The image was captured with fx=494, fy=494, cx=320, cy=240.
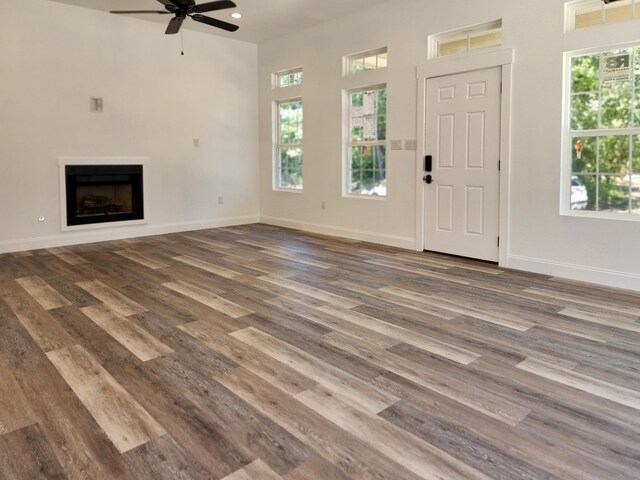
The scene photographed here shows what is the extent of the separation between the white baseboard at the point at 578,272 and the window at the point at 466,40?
2.32 metres

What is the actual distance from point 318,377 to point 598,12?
423 cm

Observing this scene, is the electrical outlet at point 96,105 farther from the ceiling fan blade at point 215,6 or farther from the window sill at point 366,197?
the window sill at point 366,197

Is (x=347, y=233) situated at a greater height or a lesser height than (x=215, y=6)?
lesser

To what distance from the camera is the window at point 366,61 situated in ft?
21.5

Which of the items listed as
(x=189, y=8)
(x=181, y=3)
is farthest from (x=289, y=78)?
(x=181, y=3)

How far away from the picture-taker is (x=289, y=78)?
26.6 ft

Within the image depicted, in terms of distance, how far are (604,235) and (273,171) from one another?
5.40 meters

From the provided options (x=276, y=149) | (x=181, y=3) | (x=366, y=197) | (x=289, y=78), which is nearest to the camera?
(x=181, y=3)

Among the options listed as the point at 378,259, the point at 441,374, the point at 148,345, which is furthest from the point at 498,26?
the point at 148,345

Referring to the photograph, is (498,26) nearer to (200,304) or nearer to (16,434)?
(200,304)

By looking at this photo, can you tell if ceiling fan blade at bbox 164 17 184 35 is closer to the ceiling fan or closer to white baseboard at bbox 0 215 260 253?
the ceiling fan

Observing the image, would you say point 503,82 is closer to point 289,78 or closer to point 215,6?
point 215,6

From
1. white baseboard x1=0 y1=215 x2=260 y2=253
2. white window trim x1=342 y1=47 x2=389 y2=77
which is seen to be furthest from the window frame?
white baseboard x1=0 y1=215 x2=260 y2=253

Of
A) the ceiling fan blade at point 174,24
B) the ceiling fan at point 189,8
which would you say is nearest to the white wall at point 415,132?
the ceiling fan at point 189,8
